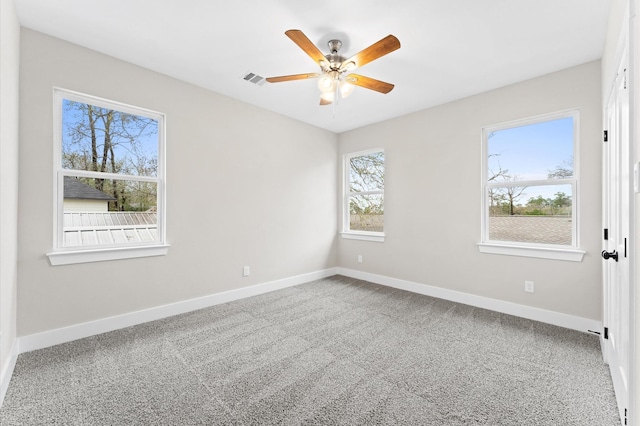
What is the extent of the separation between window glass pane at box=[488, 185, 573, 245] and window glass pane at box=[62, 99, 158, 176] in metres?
4.00

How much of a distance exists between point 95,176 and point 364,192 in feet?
11.9

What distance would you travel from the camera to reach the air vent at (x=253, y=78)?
10.1ft

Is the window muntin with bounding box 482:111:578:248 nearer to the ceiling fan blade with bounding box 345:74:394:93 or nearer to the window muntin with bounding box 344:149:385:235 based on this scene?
the window muntin with bounding box 344:149:385:235

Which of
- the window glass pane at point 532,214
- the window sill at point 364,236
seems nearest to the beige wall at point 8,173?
the window sill at point 364,236

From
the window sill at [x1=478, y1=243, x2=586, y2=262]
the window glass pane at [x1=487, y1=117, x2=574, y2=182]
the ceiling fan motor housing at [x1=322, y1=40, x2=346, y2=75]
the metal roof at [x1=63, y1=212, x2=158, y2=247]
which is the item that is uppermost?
the ceiling fan motor housing at [x1=322, y1=40, x2=346, y2=75]

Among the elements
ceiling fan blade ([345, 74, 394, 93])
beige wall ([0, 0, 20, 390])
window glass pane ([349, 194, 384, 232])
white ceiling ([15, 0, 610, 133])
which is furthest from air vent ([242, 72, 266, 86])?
window glass pane ([349, 194, 384, 232])

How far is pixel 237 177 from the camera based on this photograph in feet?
12.2

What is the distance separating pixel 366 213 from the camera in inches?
191

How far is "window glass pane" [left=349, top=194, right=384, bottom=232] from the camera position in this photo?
4.62 m

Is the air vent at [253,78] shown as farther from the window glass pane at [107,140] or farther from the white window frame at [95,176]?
the window glass pane at [107,140]

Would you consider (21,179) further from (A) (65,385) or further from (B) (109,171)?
(A) (65,385)

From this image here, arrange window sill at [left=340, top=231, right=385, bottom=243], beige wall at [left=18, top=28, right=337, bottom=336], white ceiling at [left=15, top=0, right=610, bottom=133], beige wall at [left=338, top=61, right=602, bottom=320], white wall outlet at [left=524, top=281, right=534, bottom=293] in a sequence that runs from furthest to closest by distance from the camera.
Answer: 1. window sill at [left=340, top=231, right=385, bottom=243]
2. white wall outlet at [left=524, top=281, right=534, bottom=293]
3. beige wall at [left=338, top=61, right=602, bottom=320]
4. beige wall at [left=18, top=28, right=337, bottom=336]
5. white ceiling at [left=15, top=0, right=610, bottom=133]

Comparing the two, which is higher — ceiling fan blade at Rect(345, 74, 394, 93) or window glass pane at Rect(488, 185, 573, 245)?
ceiling fan blade at Rect(345, 74, 394, 93)

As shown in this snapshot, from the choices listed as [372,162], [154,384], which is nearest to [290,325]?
[154,384]
